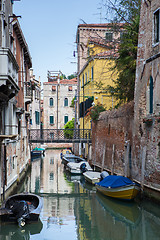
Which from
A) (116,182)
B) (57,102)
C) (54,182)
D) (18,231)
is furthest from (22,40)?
(57,102)

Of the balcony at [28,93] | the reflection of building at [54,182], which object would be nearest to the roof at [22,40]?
the balcony at [28,93]

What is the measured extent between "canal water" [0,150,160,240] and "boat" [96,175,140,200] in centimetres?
25

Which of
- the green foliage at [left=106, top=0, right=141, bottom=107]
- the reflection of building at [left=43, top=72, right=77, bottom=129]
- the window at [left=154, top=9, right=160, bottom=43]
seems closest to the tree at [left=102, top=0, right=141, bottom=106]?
the green foliage at [left=106, top=0, right=141, bottom=107]

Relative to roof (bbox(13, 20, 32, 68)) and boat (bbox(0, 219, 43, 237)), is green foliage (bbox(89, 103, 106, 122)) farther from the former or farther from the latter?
boat (bbox(0, 219, 43, 237))

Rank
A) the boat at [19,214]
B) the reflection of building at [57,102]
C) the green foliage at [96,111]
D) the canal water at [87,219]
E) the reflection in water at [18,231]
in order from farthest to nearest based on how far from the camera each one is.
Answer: the reflection of building at [57,102] < the green foliage at [96,111] < the boat at [19,214] < the canal water at [87,219] < the reflection in water at [18,231]

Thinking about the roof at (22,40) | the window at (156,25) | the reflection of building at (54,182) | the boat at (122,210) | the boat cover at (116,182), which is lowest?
the reflection of building at (54,182)

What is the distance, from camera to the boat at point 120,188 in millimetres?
9812

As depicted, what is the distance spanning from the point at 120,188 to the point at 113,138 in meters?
4.28

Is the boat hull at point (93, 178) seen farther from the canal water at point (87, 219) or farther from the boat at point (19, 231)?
the boat at point (19, 231)

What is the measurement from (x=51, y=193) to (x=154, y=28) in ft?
23.6

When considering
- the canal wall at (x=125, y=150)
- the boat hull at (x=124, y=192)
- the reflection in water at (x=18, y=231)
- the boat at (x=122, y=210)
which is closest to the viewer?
the reflection in water at (x=18, y=231)

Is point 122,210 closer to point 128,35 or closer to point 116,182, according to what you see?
point 116,182

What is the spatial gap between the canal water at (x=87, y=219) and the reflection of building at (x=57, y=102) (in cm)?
2442

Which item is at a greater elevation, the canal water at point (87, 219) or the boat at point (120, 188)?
the boat at point (120, 188)
